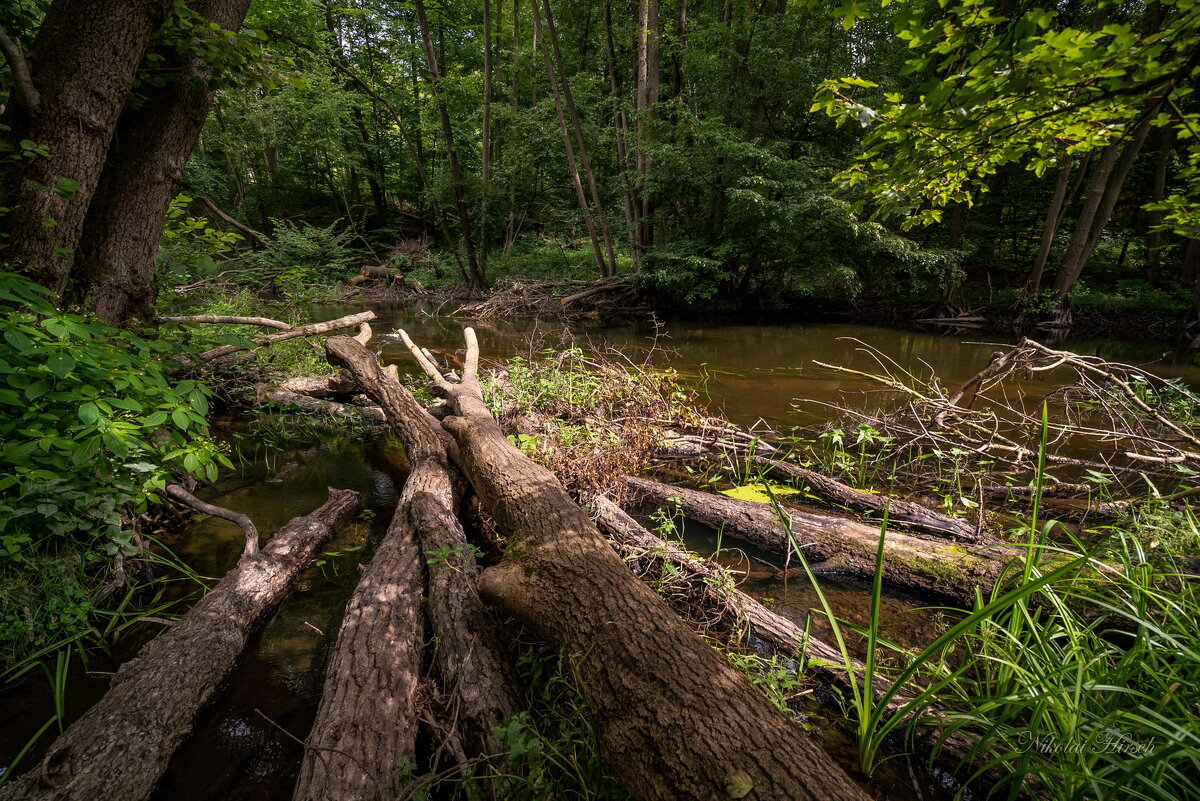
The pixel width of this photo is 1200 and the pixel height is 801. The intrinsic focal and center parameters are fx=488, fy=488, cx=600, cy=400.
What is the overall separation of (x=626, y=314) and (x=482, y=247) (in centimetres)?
521

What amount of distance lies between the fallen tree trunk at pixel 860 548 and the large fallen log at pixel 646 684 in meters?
1.46

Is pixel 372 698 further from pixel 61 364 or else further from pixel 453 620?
pixel 61 364

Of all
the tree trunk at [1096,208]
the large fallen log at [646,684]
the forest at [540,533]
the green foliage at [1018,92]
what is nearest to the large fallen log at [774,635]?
the forest at [540,533]

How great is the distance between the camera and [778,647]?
242 centimetres

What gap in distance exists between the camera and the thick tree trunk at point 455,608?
190cm

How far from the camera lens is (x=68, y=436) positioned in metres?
2.20

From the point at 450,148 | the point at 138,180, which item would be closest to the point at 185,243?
the point at 138,180

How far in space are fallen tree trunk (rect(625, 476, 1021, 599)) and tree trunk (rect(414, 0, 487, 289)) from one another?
1295 centimetres

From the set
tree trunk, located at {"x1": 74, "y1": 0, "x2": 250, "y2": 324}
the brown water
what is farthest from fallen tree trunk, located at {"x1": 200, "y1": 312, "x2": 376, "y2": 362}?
the brown water

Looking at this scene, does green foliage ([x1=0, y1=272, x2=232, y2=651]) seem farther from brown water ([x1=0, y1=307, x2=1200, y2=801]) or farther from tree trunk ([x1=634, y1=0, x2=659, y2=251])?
tree trunk ([x1=634, y1=0, x2=659, y2=251])

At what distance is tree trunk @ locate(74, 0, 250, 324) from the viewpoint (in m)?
3.36

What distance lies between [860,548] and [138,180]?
5478 mm

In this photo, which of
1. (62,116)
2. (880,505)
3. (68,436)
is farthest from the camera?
(880,505)

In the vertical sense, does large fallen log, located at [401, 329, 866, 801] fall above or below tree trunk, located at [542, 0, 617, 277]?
below
